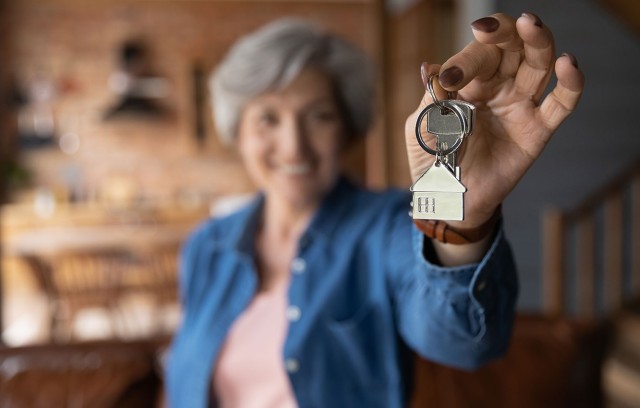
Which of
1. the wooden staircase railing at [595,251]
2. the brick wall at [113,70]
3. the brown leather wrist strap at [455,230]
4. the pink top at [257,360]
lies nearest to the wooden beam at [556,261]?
the wooden staircase railing at [595,251]

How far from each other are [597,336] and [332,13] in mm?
5105

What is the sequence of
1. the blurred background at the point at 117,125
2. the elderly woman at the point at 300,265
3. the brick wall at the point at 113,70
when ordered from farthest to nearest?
the brick wall at the point at 113,70
the blurred background at the point at 117,125
the elderly woman at the point at 300,265

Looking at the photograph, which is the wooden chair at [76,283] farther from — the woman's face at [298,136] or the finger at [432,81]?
the finger at [432,81]

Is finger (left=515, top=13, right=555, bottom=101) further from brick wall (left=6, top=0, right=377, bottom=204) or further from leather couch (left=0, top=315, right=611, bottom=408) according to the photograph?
brick wall (left=6, top=0, right=377, bottom=204)

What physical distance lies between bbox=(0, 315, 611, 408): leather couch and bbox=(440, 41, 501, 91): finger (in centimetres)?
111

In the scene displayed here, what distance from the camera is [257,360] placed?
983mm

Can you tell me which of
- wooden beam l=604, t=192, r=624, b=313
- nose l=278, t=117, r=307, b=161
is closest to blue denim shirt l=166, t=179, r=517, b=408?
nose l=278, t=117, r=307, b=161

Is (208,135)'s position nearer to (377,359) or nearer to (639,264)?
(639,264)

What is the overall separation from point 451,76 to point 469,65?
0.02m

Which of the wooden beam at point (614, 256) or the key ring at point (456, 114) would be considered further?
the wooden beam at point (614, 256)

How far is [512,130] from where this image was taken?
1.14ft

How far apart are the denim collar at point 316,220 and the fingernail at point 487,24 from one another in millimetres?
734

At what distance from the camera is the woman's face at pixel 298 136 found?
99cm

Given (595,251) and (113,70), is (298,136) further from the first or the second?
(113,70)
